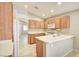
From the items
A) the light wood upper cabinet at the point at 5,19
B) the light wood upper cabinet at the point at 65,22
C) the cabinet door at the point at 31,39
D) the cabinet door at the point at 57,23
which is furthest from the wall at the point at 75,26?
the light wood upper cabinet at the point at 5,19

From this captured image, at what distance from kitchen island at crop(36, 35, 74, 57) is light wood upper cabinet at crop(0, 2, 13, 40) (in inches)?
20.9

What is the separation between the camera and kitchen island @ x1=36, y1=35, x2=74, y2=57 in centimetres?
157

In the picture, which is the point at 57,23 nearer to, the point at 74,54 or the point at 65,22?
the point at 65,22

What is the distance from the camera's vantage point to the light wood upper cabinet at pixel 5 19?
1555 mm

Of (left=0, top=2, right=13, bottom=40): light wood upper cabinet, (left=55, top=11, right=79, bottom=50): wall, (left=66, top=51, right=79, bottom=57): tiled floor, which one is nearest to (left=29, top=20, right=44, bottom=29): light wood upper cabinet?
(left=0, top=2, right=13, bottom=40): light wood upper cabinet

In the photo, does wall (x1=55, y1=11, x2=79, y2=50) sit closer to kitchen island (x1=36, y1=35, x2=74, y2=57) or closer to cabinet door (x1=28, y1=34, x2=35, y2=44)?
kitchen island (x1=36, y1=35, x2=74, y2=57)

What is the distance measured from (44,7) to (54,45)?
682mm

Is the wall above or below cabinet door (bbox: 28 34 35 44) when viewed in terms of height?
above

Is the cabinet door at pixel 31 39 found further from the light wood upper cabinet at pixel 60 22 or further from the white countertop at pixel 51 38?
the light wood upper cabinet at pixel 60 22

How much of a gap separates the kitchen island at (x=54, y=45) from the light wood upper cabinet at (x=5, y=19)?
0.53 meters

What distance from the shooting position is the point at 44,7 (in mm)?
1605

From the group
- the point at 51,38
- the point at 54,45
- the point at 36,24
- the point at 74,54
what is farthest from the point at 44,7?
the point at 74,54

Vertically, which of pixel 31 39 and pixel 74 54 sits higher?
pixel 31 39

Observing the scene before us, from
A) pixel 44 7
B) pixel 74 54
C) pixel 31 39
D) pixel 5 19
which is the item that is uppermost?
pixel 44 7
